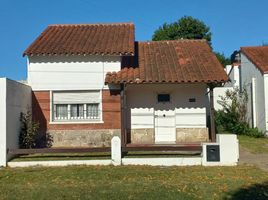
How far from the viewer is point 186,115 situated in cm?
1900

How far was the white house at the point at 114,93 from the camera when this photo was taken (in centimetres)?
1803

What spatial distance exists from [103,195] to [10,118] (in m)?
6.62

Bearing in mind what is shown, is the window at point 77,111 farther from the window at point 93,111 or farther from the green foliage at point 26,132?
the green foliage at point 26,132

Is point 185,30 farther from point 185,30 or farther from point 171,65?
point 171,65

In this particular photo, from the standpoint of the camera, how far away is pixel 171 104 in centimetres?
1911

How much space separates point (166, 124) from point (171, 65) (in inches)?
104

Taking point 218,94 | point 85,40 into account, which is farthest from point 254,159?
point 218,94

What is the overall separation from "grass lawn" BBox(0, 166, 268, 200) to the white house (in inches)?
211

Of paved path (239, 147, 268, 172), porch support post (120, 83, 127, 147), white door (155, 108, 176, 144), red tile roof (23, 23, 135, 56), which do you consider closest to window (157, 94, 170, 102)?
white door (155, 108, 176, 144)

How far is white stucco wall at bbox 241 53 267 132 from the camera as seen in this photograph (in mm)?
21641

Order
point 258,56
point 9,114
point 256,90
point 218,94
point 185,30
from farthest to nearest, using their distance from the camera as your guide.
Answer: point 185,30 → point 218,94 → point 258,56 → point 256,90 → point 9,114

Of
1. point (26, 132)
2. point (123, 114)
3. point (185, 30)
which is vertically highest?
point (185, 30)

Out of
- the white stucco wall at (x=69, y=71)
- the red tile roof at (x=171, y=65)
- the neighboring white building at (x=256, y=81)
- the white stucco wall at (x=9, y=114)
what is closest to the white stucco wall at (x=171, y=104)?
the red tile roof at (x=171, y=65)

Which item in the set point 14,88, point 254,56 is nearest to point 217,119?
A: point 254,56
